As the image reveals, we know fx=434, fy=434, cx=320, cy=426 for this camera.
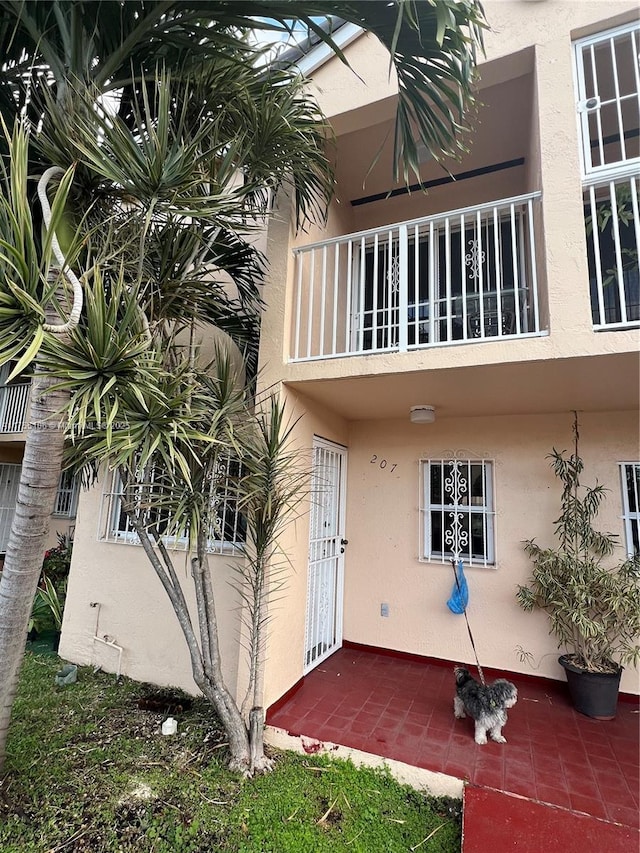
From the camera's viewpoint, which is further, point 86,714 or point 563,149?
point 86,714

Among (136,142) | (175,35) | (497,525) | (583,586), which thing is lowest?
(583,586)

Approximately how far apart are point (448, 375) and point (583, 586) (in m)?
2.59

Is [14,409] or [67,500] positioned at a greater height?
[14,409]

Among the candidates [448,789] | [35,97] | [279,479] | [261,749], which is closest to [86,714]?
[261,749]

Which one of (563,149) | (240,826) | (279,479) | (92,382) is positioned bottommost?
A: (240,826)

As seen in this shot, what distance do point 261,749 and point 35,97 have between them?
5805 mm

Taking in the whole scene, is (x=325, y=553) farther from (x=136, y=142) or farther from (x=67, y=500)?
(x=67, y=500)

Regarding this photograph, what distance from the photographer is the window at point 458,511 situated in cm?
545

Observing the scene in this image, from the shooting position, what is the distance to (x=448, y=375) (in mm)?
4117

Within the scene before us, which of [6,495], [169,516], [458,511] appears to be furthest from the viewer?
[6,495]

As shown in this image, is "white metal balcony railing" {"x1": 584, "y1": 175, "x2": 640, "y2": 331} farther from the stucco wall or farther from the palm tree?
the palm tree

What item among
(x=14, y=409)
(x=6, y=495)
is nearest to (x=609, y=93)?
(x=14, y=409)

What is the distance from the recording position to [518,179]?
19.9 ft

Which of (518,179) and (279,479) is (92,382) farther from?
(518,179)
